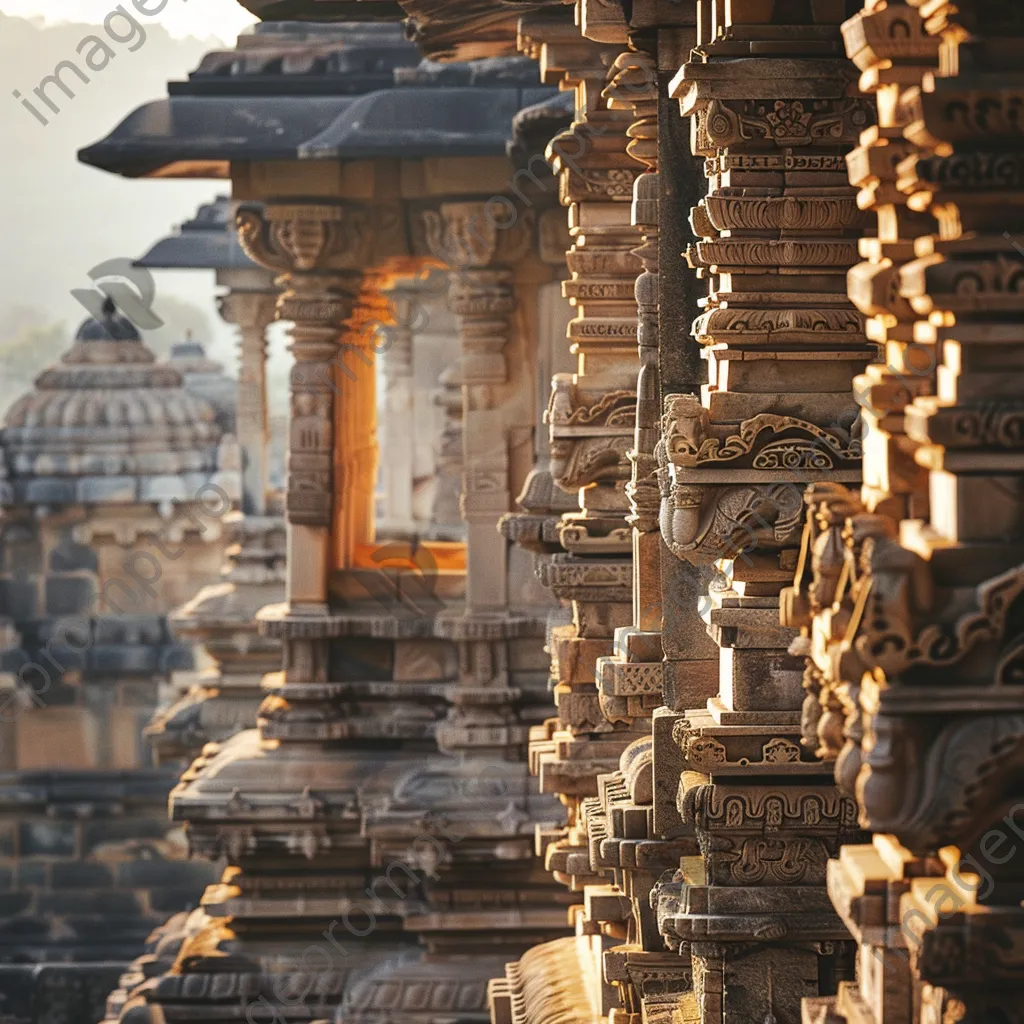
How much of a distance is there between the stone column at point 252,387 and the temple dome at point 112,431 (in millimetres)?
3712

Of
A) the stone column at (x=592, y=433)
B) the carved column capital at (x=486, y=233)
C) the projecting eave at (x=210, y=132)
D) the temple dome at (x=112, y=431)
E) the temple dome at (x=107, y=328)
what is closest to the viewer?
the stone column at (x=592, y=433)

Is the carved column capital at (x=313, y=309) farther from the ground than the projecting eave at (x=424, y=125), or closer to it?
closer to it

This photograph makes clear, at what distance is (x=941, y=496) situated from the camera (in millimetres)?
3471

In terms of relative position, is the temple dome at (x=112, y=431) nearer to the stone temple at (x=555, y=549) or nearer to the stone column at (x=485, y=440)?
the stone temple at (x=555, y=549)

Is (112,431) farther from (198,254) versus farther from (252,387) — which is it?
(252,387)

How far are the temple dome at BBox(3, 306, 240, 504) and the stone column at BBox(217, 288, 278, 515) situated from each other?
371 centimetres

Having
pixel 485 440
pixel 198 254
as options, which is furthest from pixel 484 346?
pixel 198 254

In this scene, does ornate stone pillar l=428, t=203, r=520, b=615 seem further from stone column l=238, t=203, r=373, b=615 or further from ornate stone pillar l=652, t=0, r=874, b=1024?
ornate stone pillar l=652, t=0, r=874, b=1024

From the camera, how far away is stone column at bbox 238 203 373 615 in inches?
479

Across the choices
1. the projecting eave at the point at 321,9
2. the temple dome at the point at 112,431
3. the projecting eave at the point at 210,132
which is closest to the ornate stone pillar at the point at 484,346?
the projecting eave at the point at 210,132

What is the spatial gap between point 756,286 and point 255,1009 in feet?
23.7

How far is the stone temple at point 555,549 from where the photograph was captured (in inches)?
136

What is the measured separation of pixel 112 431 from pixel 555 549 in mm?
12620

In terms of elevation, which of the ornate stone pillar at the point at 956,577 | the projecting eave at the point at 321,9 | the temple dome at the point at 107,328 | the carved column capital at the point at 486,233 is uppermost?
the projecting eave at the point at 321,9
